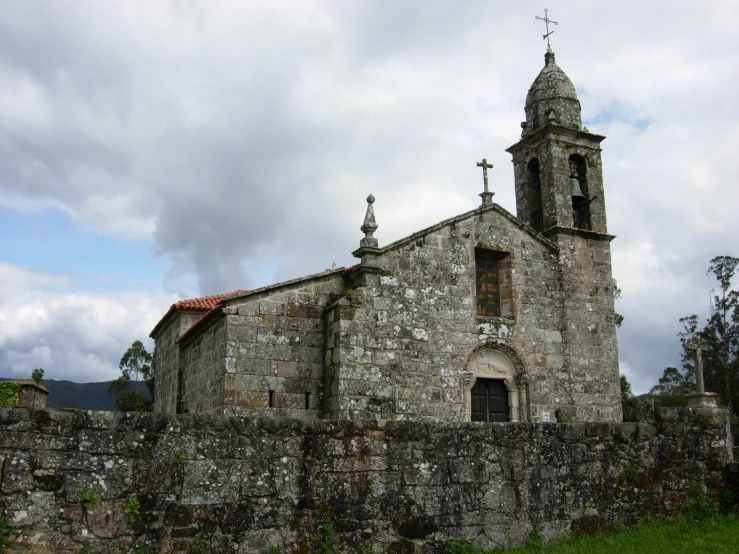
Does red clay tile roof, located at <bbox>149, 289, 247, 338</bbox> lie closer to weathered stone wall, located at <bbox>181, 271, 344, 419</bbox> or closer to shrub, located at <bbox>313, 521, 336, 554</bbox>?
weathered stone wall, located at <bbox>181, 271, 344, 419</bbox>

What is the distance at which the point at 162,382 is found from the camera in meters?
20.2

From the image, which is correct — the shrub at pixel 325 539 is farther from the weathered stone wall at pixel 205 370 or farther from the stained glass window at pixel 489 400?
the stained glass window at pixel 489 400

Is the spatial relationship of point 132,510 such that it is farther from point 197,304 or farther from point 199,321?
point 197,304

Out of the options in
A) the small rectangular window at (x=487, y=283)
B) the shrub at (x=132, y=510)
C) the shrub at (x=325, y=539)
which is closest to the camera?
the shrub at (x=132, y=510)

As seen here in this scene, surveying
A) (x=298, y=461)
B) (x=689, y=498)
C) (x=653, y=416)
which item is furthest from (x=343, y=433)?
(x=689, y=498)

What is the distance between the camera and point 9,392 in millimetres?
13219

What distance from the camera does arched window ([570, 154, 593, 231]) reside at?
57.0ft

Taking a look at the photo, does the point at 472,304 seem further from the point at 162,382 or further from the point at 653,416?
the point at 162,382

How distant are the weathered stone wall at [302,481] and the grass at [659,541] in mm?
154

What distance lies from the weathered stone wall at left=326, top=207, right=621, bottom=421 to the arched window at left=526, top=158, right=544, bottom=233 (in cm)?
154

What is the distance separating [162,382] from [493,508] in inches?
616

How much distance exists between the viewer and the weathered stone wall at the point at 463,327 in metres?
13.1

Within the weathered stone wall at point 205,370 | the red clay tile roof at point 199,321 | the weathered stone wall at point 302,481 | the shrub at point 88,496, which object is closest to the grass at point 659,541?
the weathered stone wall at point 302,481

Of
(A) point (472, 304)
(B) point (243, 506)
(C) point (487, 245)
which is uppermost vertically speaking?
(C) point (487, 245)
